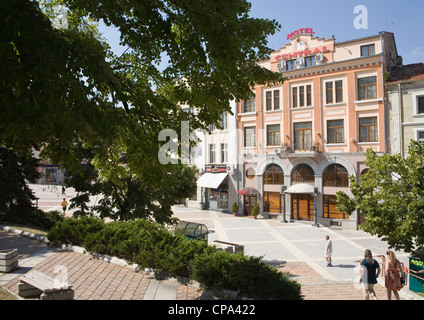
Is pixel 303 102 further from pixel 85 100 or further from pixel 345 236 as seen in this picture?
pixel 85 100

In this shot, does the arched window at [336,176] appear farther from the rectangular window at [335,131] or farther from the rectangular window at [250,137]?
the rectangular window at [250,137]

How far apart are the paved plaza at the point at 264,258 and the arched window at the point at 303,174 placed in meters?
4.20

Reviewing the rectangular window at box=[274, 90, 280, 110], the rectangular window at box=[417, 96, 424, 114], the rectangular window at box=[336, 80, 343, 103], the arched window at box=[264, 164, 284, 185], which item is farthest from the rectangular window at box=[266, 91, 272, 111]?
the rectangular window at box=[417, 96, 424, 114]

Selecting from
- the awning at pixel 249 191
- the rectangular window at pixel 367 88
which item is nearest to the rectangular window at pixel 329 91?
the rectangular window at pixel 367 88

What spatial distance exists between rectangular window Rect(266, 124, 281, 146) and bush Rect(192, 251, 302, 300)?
2265 cm

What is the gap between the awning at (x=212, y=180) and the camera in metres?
32.5

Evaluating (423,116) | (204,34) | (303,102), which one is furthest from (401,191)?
(303,102)

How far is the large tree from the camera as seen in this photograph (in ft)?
16.1

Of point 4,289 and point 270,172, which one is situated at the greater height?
point 270,172

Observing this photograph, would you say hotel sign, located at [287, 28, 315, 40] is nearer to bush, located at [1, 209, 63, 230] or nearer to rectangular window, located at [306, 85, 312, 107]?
rectangular window, located at [306, 85, 312, 107]

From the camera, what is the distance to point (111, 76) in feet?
19.2

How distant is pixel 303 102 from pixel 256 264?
23244 millimetres

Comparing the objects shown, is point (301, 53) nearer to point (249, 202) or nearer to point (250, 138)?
point (250, 138)

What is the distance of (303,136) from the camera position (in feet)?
93.4
